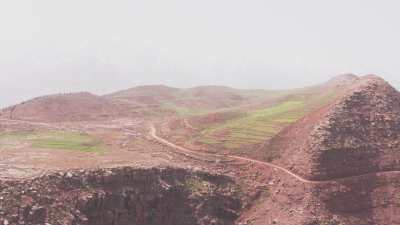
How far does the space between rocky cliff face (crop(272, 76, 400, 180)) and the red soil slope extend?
34.6 metres

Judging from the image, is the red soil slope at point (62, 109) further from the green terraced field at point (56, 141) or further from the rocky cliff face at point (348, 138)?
the rocky cliff face at point (348, 138)

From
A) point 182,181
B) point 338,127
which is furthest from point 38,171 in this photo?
point 338,127

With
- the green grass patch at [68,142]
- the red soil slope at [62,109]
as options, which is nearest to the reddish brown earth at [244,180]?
the green grass patch at [68,142]

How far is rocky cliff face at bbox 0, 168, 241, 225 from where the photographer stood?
28.0 m

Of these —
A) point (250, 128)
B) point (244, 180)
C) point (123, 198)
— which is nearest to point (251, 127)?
point (250, 128)

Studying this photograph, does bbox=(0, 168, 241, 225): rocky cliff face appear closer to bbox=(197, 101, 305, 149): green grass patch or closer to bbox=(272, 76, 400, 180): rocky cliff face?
bbox=(272, 76, 400, 180): rocky cliff face

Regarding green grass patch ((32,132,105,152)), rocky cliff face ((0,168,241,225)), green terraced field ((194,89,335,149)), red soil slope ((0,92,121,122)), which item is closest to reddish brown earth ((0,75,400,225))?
rocky cliff face ((0,168,241,225))

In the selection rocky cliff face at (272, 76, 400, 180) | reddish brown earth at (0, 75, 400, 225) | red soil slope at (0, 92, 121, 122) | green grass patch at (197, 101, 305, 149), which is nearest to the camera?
reddish brown earth at (0, 75, 400, 225)

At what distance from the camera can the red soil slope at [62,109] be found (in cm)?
6494

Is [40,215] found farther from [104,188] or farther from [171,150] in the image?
[171,150]

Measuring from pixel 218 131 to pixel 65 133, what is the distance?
16917 mm

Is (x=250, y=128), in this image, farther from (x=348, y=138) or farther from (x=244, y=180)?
(x=348, y=138)

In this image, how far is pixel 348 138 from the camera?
39031 millimetres

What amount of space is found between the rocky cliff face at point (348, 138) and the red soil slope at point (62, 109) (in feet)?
113
